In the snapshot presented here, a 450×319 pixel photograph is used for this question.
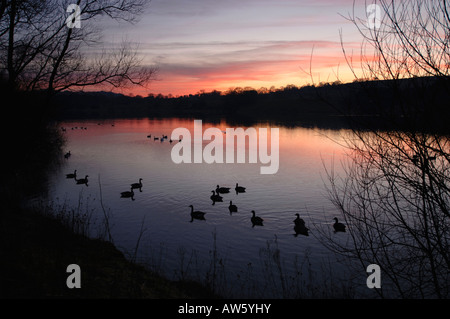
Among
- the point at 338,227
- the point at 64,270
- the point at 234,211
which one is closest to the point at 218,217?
the point at 234,211

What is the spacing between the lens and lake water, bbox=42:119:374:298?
11.3m

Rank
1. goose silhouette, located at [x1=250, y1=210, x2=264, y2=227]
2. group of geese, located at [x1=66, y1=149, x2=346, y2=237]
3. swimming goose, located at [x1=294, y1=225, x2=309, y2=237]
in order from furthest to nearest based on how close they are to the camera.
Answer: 1. goose silhouette, located at [x1=250, y1=210, x2=264, y2=227]
2. group of geese, located at [x1=66, y1=149, x2=346, y2=237]
3. swimming goose, located at [x1=294, y1=225, x2=309, y2=237]

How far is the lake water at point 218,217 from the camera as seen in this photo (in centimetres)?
1130

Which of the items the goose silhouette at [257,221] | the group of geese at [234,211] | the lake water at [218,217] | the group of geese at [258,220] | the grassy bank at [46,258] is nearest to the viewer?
the grassy bank at [46,258]

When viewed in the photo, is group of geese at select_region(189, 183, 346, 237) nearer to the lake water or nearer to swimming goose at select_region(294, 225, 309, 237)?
swimming goose at select_region(294, 225, 309, 237)

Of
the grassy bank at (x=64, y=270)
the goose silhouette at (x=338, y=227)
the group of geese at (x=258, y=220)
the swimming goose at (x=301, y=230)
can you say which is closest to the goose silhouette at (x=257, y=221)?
the group of geese at (x=258, y=220)

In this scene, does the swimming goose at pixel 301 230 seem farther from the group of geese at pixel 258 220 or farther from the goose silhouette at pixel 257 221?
the goose silhouette at pixel 257 221

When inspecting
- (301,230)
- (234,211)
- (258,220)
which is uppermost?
(234,211)

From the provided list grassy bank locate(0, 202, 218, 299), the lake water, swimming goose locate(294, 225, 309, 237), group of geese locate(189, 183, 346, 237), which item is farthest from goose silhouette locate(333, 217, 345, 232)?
grassy bank locate(0, 202, 218, 299)

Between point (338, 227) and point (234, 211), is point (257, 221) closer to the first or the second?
point (234, 211)

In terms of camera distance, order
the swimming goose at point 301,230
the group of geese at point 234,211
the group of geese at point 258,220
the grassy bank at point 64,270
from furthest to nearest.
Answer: the group of geese at point 234,211 < the group of geese at point 258,220 < the swimming goose at point 301,230 < the grassy bank at point 64,270

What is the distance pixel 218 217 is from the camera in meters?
18.2
